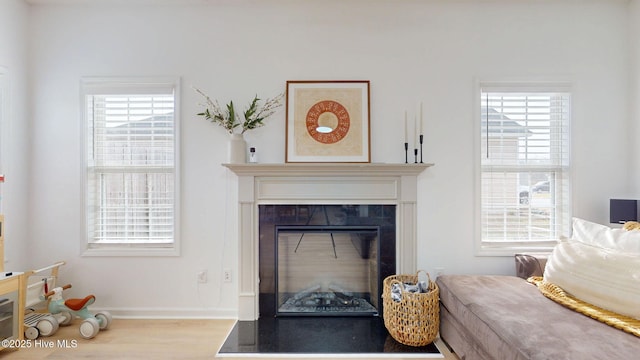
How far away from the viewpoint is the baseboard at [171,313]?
2.69m

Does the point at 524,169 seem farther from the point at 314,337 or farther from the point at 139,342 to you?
the point at 139,342

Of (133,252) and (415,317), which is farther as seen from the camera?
(133,252)

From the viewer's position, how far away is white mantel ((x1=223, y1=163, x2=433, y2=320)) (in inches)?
101

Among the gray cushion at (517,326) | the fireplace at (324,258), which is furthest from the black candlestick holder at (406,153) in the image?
the gray cushion at (517,326)

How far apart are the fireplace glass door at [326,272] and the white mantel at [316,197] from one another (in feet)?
0.72

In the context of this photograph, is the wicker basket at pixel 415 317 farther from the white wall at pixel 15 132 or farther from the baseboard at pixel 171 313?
the white wall at pixel 15 132

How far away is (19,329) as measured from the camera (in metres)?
2.17

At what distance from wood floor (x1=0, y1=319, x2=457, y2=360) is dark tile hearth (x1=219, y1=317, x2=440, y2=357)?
0.32 feet

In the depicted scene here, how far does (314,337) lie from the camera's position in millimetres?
2293

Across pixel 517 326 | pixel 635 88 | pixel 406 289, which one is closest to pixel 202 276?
pixel 406 289

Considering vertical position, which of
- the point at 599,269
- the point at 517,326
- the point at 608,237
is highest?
the point at 608,237

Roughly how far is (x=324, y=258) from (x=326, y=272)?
0.12m

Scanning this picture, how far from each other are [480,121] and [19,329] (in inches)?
149

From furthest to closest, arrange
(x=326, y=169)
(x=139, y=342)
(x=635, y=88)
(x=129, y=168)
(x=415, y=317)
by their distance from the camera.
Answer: (x=129, y=168)
(x=635, y=88)
(x=326, y=169)
(x=139, y=342)
(x=415, y=317)
